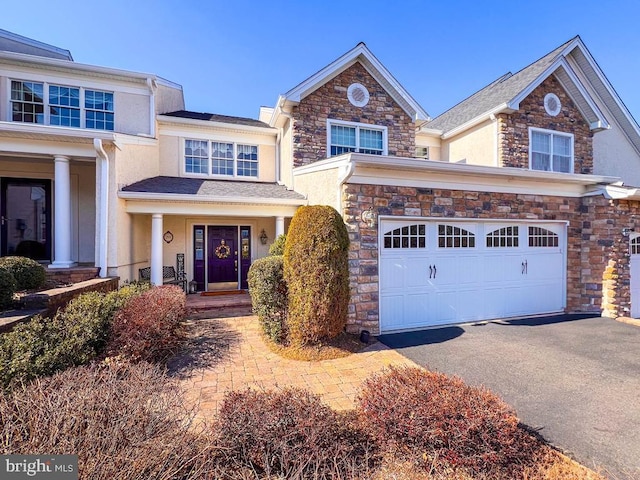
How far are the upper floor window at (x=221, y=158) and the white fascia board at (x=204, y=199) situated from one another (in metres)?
2.90

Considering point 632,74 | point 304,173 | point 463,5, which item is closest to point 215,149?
point 304,173

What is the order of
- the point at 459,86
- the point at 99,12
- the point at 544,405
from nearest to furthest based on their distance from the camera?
the point at 544,405, the point at 99,12, the point at 459,86

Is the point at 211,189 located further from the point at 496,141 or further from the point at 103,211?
the point at 496,141

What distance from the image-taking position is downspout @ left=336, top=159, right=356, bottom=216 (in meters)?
6.12

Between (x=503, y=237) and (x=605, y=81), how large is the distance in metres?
9.91

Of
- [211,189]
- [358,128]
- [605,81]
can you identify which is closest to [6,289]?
[211,189]

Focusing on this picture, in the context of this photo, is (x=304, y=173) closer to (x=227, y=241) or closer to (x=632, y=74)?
(x=227, y=241)

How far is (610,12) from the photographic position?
10.0m

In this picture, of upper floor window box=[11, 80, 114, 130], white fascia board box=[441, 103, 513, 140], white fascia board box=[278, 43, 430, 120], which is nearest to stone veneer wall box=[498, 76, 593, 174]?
white fascia board box=[441, 103, 513, 140]

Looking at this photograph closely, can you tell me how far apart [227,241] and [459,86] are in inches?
576

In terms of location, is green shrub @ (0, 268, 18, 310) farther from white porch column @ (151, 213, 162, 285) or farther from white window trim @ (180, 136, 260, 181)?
white window trim @ (180, 136, 260, 181)

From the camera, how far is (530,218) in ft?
26.1

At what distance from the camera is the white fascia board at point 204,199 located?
27.7 feet

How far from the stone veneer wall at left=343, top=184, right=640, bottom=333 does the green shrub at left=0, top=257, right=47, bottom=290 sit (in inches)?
267
